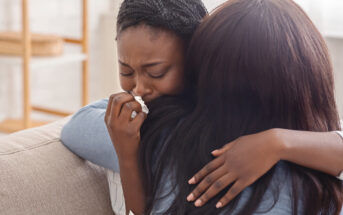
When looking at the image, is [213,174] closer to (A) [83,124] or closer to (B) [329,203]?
(B) [329,203]

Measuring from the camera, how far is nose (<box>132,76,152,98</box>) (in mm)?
868

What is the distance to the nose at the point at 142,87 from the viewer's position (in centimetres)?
87

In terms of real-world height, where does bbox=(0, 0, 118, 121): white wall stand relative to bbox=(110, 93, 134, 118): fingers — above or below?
below

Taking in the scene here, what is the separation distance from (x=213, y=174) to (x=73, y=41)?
193 cm

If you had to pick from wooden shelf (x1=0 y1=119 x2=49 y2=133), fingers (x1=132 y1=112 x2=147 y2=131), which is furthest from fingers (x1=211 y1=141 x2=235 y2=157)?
wooden shelf (x1=0 y1=119 x2=49 y2=133)

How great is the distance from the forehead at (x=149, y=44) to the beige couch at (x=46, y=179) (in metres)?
0.28

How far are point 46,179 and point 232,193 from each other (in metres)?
0.37

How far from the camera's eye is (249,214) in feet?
2.50

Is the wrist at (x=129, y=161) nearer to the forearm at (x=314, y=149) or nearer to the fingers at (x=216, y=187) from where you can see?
the fingers at (x=216, y=187)

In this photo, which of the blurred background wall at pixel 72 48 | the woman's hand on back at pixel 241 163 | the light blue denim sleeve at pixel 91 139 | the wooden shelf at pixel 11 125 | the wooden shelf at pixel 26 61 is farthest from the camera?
the blurred background wall at pixel 72 48

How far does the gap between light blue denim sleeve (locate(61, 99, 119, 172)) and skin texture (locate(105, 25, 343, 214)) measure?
0.42 ft

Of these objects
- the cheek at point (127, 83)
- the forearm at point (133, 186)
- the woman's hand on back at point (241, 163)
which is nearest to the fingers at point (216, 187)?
the woman's hand on back at point (241, 163)

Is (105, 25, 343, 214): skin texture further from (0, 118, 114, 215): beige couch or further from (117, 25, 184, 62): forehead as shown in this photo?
(0, 118, 114, 215): beige couch

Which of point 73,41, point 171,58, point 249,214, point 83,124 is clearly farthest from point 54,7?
point 249,214
